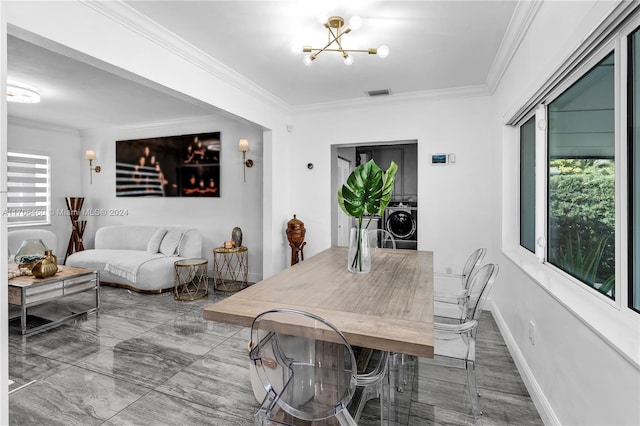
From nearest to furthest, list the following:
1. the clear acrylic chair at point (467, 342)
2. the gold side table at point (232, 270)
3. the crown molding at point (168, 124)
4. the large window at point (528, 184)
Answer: the clear acrylic chair at point (467, 342), the large window at point (528, 184), the gold side table at point (232, 270), the crown molding at point (168, 124)

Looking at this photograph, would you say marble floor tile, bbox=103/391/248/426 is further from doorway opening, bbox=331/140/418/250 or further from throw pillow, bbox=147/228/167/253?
doorway opening, bbox=331/140/418/250

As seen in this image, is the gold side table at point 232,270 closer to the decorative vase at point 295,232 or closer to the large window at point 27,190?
the decorative vase at point 295,232

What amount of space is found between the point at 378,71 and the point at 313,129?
1.43 metres

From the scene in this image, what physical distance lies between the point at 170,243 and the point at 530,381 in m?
4.51

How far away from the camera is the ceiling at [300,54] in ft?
7.16

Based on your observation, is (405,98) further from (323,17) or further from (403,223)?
(403,223)

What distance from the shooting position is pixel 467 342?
1755 millimetres

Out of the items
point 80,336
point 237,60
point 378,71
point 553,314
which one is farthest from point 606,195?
point 80,336

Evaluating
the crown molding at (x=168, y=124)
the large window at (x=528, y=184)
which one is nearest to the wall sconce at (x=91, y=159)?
the crown molding at (x=168, y=124)

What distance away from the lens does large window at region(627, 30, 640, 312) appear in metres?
1.18

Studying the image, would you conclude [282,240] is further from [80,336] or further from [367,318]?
[367,318]

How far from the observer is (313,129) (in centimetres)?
446

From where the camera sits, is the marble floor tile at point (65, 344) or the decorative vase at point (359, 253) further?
the marble floor tile at point (65, 344)

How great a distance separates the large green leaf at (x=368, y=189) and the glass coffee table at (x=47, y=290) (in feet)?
10.1
